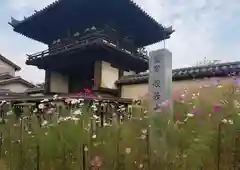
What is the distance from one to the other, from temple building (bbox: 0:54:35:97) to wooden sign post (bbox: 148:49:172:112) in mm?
17213

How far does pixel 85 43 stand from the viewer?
9.60 m

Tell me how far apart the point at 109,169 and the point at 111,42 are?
8847 mm

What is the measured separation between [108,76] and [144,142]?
8842 millimetres

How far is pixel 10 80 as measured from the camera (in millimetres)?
21828

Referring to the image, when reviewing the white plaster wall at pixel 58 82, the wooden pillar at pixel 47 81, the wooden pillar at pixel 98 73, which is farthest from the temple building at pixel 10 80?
the wooden pillar at pixel 98 73

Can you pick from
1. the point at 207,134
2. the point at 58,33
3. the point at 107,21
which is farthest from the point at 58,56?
the point at 207,134

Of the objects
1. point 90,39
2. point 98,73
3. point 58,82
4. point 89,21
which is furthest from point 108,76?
point 58,82

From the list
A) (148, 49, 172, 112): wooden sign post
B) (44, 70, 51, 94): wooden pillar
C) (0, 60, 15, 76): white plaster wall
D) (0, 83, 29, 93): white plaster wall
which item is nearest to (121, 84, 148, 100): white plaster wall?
(44, 70, 51, 94): wooden pillar

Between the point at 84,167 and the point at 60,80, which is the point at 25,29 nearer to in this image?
the point at 60,80

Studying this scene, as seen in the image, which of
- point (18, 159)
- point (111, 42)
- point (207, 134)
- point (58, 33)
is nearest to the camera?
point (207, 134)

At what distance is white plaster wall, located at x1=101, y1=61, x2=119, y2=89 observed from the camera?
407 inches

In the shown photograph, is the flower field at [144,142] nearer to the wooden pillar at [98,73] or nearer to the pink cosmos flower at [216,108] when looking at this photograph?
the pink cosmos flower at [216,108]

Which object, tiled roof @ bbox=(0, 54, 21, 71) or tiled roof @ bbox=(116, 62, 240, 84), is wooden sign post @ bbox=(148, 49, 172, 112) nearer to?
tiled roof @ bbox=(116, 62, 240, 84)

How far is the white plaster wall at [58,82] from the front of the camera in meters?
12.6
